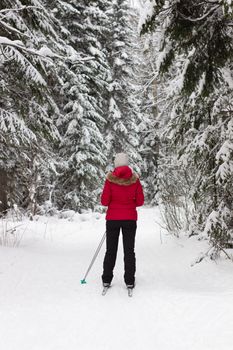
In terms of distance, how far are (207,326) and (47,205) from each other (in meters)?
12.8

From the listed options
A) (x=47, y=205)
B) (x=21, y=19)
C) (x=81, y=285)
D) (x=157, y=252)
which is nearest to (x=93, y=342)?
(x=81, y=285)

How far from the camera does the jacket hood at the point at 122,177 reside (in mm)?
5887

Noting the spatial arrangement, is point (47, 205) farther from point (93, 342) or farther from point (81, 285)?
point (93, 342)

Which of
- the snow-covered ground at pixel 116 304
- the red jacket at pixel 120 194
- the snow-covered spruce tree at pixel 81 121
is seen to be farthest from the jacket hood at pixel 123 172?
the snow-covered spruce tree at pixel 81 121

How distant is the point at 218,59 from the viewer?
5910mm

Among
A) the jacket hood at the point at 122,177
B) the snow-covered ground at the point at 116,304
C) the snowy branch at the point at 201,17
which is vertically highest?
the snowy branch at the point at 201,17

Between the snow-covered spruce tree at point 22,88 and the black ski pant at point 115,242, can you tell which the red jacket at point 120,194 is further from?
the snow-covered spruce tree at point 22,88

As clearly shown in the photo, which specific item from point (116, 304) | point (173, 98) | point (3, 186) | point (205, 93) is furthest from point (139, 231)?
point (116, 304)

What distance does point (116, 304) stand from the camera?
5.02 m

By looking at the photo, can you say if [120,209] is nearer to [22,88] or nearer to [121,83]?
[22,88]

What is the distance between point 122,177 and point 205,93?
75.5 inches

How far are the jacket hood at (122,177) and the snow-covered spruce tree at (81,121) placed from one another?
1106 centimetres

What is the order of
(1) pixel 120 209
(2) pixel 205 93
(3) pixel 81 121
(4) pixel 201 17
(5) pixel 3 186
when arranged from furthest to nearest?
(3) pixel 81 121 < (5) pixel 3 186 < (2) pixel 205 93 < (1) pixel 120 209 < (4) pixel 201 17

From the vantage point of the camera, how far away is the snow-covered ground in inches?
151
